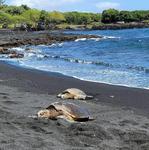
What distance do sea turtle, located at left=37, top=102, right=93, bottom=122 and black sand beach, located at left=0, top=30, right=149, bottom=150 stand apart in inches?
10.1

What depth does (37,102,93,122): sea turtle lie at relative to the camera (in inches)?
433

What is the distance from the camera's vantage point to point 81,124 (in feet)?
34.8

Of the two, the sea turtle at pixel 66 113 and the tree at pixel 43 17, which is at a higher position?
the sea turtle at pixel 66 113

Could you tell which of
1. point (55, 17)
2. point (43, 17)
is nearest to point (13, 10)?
point (55, 17)

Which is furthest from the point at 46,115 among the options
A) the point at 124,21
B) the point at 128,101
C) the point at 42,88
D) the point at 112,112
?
the point at 124,21

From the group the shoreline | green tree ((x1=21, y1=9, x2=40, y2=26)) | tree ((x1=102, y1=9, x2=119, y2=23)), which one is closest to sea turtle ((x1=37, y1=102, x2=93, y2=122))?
the shoreline

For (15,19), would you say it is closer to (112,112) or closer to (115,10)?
(115,10)

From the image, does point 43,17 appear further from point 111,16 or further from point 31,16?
point 111,16

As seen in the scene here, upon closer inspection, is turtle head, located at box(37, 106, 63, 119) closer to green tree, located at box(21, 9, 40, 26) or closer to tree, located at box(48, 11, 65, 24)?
green tree, located at box(21, 9, 40, 26)

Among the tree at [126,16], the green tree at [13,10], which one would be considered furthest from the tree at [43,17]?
the tree at [126,16]

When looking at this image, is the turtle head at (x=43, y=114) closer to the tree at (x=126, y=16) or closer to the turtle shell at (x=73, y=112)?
the turtle shell at (x=73, y=112)

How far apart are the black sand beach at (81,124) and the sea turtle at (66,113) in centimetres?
26

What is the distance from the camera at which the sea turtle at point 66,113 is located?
36.1 feet

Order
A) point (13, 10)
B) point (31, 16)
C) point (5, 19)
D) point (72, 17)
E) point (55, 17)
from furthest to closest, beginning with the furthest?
point (72, 17) < point (13, 10) < point (55, 17) < point (31, 16) < point (5, 19)
